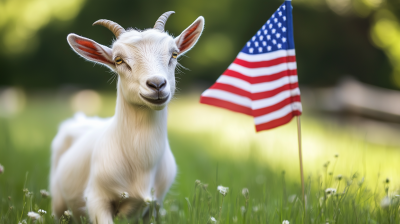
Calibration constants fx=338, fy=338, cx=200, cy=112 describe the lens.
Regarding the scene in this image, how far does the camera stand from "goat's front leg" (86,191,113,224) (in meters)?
2.56

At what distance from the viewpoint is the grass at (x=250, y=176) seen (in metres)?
2.84

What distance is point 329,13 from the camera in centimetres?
1739

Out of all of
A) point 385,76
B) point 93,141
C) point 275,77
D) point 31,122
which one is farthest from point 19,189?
point 385,76

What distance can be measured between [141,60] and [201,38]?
16001 millimetres

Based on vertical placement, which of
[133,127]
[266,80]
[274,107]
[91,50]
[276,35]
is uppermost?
[276,35]

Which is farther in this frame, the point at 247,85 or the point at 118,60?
the point at 247,85

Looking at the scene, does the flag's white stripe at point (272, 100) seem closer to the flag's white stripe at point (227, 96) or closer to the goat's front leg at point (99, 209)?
the flag's white stripe at point (227, 96)

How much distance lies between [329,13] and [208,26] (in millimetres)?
6278

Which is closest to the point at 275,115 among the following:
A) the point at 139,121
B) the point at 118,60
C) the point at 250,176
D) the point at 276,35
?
the point at 276,35

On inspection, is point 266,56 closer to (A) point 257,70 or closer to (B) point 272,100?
(A) point 257,70

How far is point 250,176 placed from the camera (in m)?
5.10

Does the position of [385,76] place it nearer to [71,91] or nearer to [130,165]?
[130,165]

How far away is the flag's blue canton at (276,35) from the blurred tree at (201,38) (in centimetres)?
1399

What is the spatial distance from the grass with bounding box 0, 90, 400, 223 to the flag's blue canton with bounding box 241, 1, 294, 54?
3.69 feet
